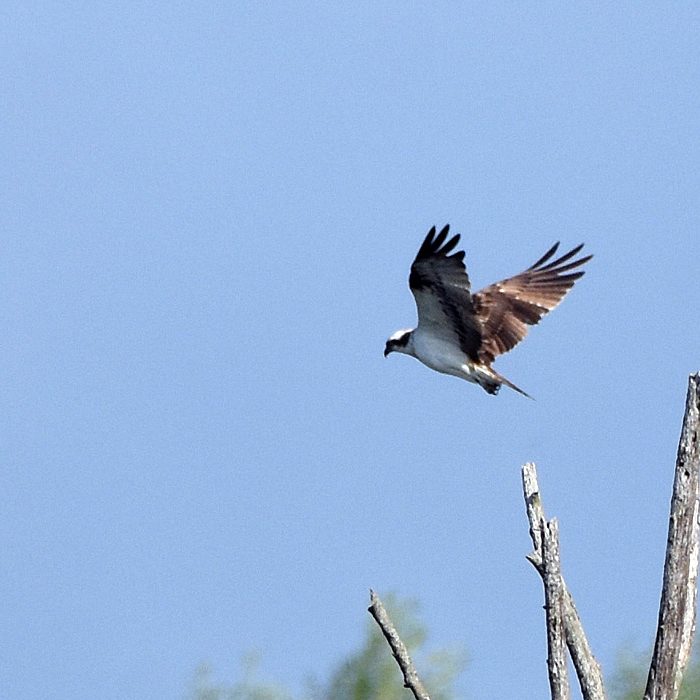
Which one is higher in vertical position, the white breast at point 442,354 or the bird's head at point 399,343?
the bird's head at point 399,343

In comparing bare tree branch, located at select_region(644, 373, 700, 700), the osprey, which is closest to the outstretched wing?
the osprey

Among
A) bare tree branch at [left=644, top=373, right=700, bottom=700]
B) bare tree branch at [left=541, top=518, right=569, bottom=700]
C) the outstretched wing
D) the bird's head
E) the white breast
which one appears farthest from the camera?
the bird's head

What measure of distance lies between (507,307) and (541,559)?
4.99 meters

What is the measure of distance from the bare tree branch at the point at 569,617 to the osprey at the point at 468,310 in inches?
110

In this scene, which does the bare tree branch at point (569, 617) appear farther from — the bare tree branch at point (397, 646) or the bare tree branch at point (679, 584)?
the bare tree branch at point (397, 646)

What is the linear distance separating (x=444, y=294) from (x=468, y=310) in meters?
0.36

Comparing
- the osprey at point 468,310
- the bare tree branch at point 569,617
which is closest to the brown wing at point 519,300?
the osprey at point 468,310

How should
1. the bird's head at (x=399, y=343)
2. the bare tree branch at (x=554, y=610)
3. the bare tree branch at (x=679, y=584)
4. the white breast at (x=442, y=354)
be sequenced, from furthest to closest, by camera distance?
the bird's head at (x=399, y=343) → the white breast at (x=442, y=354) → the bare tree branch at (x=554, y=610) → the bare tree branch at (x=679, y=584)

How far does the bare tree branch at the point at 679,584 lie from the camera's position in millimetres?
8680

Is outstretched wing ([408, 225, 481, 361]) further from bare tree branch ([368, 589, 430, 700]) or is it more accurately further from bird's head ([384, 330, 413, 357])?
bare tree branch ([368, 589, 430, 700])

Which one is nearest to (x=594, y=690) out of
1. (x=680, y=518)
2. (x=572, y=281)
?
(x=680, y=518)

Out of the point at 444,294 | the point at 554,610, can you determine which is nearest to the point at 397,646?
the point at 554,610

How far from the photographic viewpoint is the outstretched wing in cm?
1145

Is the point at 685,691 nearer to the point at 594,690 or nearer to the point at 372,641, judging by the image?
the point at 372,641
